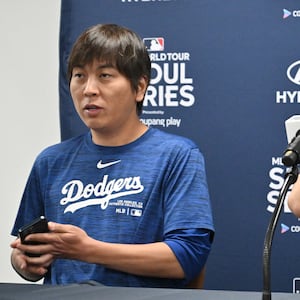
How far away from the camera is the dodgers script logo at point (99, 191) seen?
1.80 metres

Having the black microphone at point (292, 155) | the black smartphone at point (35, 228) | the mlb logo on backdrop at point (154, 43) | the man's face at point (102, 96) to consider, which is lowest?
the black smartphone at point (35, 228)

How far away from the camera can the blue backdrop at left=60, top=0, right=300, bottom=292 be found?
8.20 feet

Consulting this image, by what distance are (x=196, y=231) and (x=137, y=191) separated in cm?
17

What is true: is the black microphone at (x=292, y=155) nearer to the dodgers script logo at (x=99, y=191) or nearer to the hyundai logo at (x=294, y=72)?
the dodgers script logo at (x=99, y=191)

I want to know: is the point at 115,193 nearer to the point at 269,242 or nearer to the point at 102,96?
the point at 102,96

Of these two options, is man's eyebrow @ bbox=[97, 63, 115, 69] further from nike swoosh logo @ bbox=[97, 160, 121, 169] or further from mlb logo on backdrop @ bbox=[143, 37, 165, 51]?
mlb logo on backdrop @ bbox=[143, 37, 165, 51]

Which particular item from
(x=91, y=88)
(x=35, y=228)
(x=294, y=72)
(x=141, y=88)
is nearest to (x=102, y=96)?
(x=91, y=88)

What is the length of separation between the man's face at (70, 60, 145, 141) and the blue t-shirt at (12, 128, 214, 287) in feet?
0.23

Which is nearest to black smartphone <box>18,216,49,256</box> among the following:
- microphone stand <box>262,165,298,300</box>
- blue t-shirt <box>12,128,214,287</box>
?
blue t-shirt <box>12,128,214,287</box>

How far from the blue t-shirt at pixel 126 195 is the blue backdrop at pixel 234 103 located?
69cm

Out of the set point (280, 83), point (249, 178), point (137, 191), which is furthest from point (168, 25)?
point (137, 191)

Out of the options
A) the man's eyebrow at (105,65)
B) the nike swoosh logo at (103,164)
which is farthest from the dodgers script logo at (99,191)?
the man's eyebrow at (105,65)

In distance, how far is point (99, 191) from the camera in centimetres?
183

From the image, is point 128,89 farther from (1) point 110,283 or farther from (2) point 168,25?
(2) point 168,25
